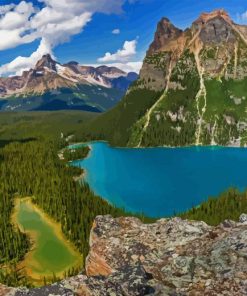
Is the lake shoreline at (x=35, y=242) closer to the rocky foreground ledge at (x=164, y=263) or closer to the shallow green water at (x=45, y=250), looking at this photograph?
the shallow green water at (x=45, y=250)

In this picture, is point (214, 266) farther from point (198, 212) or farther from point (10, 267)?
point (198, 212)

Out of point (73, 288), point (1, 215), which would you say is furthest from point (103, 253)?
point (1, 215)

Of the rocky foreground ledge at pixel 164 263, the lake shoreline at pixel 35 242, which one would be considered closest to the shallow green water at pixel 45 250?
the lake shoreline at pixel 35 242

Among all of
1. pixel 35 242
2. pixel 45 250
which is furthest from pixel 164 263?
pixel 35 242

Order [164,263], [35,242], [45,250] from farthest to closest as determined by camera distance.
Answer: [35,242], [45,250], [164,263]

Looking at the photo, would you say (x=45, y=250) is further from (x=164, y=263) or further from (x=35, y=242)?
(x=164, y=263)
